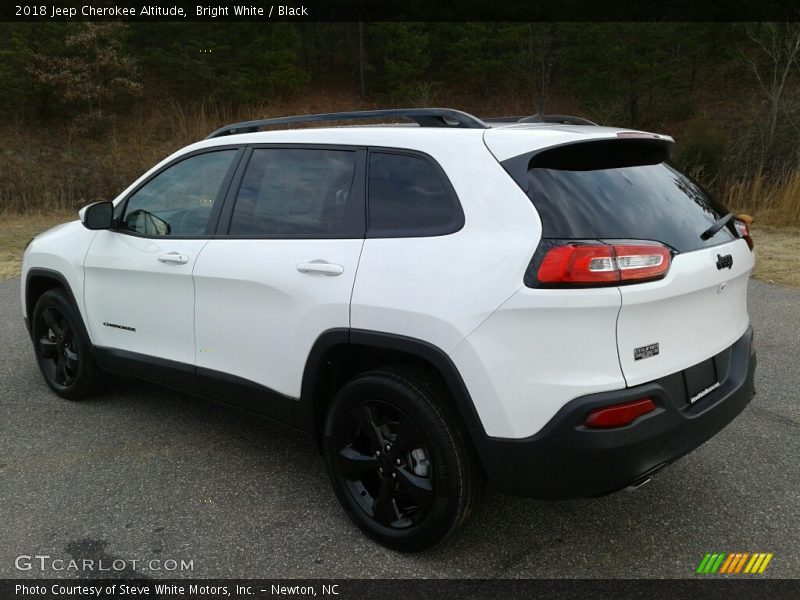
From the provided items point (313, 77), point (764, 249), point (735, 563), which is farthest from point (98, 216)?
point (313, 77)

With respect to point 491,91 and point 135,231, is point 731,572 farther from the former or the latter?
point 491,91

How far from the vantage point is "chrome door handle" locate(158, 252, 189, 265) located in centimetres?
346

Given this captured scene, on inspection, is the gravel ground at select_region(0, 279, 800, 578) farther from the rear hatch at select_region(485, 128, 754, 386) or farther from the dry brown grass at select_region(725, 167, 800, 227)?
the dry brown grass at select_region(725, 167, 800, 227)

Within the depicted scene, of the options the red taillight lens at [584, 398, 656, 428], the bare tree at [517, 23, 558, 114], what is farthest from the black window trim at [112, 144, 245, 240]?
the bare tree at [517, 23, 558, 114]

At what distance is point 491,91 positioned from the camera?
119 feet

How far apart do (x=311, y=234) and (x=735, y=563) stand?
223 cm

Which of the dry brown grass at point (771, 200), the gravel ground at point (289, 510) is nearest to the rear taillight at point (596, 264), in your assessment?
the gravel ground at point (289, 510)

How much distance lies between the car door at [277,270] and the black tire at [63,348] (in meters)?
1.30

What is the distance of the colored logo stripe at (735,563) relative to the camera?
263 centimetres

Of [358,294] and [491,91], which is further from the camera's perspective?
[491,91]

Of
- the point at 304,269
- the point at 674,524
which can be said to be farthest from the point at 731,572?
the point at 304,269

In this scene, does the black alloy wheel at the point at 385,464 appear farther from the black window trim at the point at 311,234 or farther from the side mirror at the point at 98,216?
the side mirror at the point at 98,216

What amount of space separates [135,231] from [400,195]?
6.28 ft

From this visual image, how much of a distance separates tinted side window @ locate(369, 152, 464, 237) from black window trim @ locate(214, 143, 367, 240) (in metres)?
0.05
